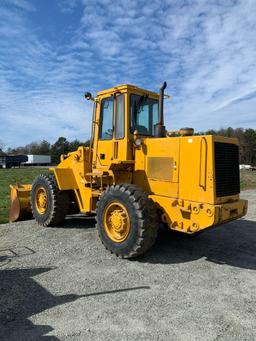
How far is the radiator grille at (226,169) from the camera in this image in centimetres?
587

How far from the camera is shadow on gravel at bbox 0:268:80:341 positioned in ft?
12.4

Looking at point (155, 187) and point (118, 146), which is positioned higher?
point (118, 146)

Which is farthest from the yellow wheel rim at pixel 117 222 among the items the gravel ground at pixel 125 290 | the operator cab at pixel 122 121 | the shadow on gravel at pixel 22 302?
the shadow on gravel at pixel 22 302

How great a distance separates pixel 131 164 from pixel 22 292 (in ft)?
11.1

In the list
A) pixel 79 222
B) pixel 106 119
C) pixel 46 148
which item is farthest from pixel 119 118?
pixel 46 148

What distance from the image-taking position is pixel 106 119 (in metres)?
7.65

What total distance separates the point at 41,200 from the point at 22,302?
475cm

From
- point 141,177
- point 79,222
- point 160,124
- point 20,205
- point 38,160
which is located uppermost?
point 38,160

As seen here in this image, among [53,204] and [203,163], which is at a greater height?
[203,163]

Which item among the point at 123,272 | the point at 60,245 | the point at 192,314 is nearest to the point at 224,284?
the point at 192,314

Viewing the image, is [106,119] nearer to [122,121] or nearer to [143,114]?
[122,121]

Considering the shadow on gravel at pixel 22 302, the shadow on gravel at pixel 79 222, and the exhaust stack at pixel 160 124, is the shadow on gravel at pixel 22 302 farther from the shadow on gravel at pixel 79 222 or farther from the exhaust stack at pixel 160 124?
the exhaust stack at pixel 160 124

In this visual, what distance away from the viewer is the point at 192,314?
14.0ft

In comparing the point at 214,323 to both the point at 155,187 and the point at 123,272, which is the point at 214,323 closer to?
the point at 123,272
